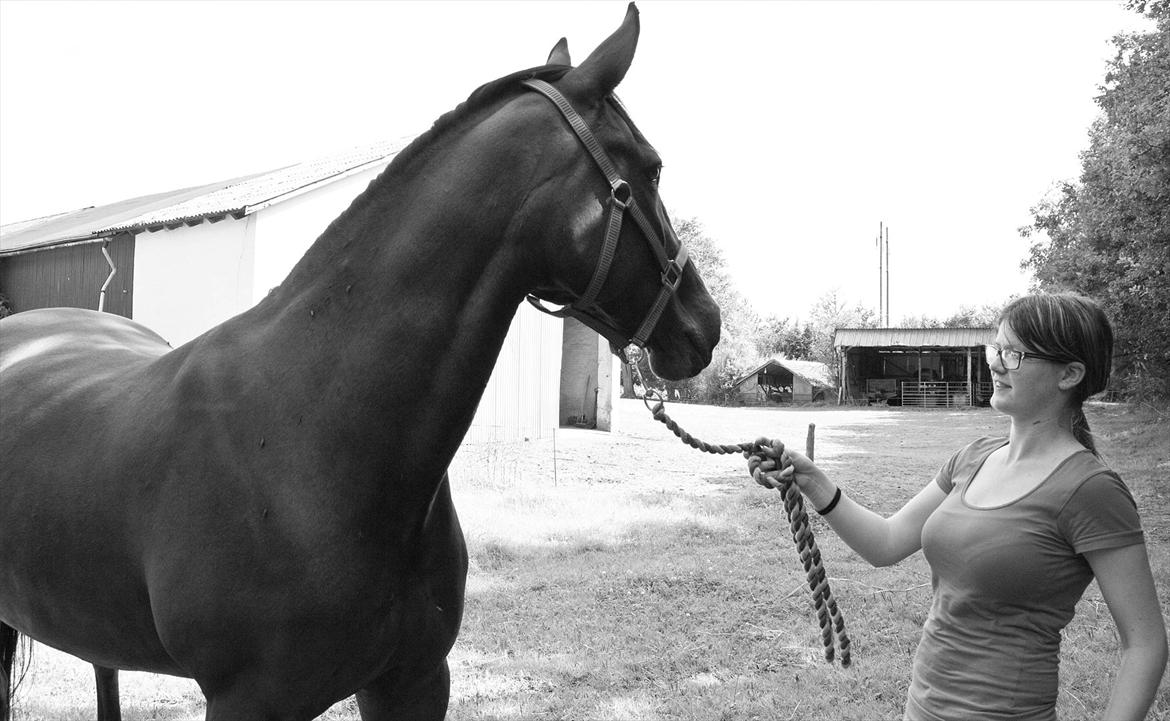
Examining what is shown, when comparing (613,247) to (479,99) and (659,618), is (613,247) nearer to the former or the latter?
(479,99)

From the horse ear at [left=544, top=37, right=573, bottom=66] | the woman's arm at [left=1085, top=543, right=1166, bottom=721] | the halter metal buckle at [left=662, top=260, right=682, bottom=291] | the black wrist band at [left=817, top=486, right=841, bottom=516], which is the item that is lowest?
the woman's arm at [left=1085, top=543, right=1166, bottom=721]

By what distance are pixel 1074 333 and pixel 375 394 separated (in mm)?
1601

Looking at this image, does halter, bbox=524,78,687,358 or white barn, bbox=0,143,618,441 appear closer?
halter, bbox=524,78,687,358

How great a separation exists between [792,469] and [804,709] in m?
2.67

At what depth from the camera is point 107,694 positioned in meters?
3.47

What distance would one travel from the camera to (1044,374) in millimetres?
1961

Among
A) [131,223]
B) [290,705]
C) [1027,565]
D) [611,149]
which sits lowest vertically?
[290,705]

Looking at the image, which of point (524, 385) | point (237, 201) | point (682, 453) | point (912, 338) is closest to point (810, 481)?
point (237, 201)

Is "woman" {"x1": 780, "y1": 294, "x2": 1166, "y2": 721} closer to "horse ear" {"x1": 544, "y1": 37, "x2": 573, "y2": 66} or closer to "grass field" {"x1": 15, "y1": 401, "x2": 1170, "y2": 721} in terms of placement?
"grass field" {"x1": 15, "y1": 401, "x2": 1170, "y2": 721}

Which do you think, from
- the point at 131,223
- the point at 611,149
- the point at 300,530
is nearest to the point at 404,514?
the point at 300,530

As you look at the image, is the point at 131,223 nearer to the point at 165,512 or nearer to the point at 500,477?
the point at 500,477

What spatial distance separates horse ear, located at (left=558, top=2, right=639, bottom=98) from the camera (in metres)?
1.93

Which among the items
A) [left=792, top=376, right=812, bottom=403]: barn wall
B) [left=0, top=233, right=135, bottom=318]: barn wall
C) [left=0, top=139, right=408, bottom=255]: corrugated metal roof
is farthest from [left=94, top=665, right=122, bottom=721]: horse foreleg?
[left=792, top=376, right=812, bottom=403]: barn wall

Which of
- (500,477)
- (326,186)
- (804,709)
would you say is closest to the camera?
(804,709)
